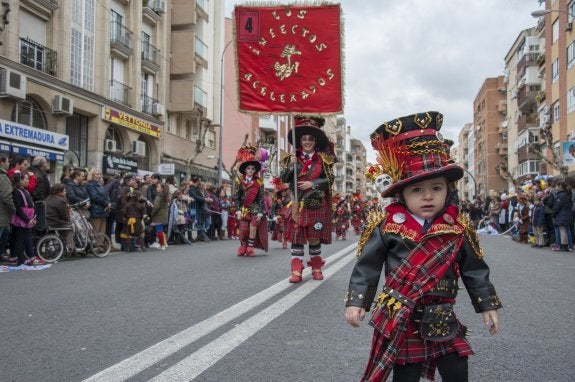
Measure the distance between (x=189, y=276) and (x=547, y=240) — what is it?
12851 millimetres

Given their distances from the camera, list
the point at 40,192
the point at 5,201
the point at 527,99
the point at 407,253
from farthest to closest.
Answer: the point at 527,99 → the point at 40,192 → the point at 5,201 → the point at 407,253

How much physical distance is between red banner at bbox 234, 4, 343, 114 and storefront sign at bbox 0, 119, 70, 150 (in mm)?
13465

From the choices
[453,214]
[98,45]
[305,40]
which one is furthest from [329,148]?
[98,45]

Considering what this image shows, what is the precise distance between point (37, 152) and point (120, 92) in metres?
9.48

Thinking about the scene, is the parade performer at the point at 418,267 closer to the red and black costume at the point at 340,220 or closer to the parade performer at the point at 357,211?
the red and black costume at the point at 340,220

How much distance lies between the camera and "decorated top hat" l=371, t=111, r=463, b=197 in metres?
2.81

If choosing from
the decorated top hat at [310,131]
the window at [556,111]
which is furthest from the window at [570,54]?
the decorated top hat at [310,131]

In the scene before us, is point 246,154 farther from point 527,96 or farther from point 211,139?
point 527,96

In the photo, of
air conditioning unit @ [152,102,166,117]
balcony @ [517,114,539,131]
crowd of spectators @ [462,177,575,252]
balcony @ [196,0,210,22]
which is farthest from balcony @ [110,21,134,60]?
balcony @ [517,114,539,131]

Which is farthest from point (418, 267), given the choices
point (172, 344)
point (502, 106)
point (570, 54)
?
point (502, 106)

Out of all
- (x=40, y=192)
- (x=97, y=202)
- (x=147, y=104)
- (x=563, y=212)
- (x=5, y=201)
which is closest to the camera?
(x=5, y=201)

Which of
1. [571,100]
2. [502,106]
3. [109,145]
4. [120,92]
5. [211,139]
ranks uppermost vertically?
[502,106]

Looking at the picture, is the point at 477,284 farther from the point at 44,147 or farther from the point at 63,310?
the point at 44,147

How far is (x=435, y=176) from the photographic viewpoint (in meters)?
2.77
